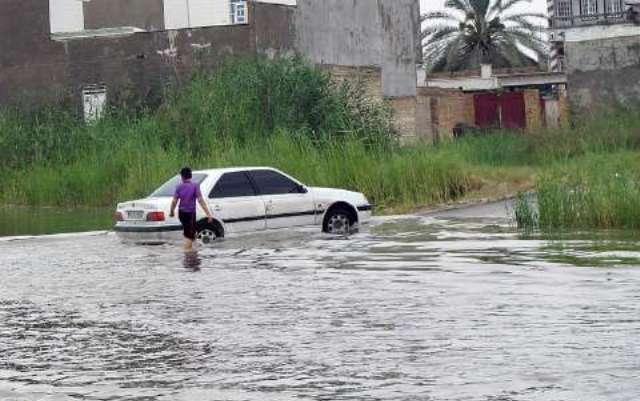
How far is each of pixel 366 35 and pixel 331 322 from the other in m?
40.4

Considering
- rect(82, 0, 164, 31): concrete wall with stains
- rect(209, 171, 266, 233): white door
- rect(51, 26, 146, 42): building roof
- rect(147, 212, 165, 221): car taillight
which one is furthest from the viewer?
rect(82, 0, 164, 31): concrete wall with stains

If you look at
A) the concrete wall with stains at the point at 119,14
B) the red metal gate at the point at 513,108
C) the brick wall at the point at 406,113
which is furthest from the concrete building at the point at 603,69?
the concrete wall with stains at the point at 119,14

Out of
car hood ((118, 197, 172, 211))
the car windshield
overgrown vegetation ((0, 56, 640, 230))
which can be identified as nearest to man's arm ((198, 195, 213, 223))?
car hood ((118, 197, 172, 211))

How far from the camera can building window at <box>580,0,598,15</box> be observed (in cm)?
5800

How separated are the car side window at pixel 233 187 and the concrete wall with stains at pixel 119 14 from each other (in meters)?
28.3

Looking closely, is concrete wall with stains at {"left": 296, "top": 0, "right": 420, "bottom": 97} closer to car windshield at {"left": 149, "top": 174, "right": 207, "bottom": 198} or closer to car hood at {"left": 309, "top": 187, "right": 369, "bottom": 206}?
car hood at {"left": 309, "top": 187, "right": 369, "bottom": 206}

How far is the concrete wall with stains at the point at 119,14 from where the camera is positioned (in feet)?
167

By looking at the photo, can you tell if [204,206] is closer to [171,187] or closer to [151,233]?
[151,233]

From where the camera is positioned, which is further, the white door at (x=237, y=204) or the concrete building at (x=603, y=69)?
the concrete building at (x=603, y=69)

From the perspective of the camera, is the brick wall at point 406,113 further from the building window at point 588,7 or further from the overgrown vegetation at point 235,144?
the building window at point 588,7

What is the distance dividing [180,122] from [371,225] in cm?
1321

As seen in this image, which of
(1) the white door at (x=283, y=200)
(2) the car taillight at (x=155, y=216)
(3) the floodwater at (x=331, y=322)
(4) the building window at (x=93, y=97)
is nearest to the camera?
(3) the floodwater at (x=331, y=322)

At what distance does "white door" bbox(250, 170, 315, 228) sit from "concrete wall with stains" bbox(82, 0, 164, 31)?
2798 centimetres

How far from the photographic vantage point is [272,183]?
23.8 m
